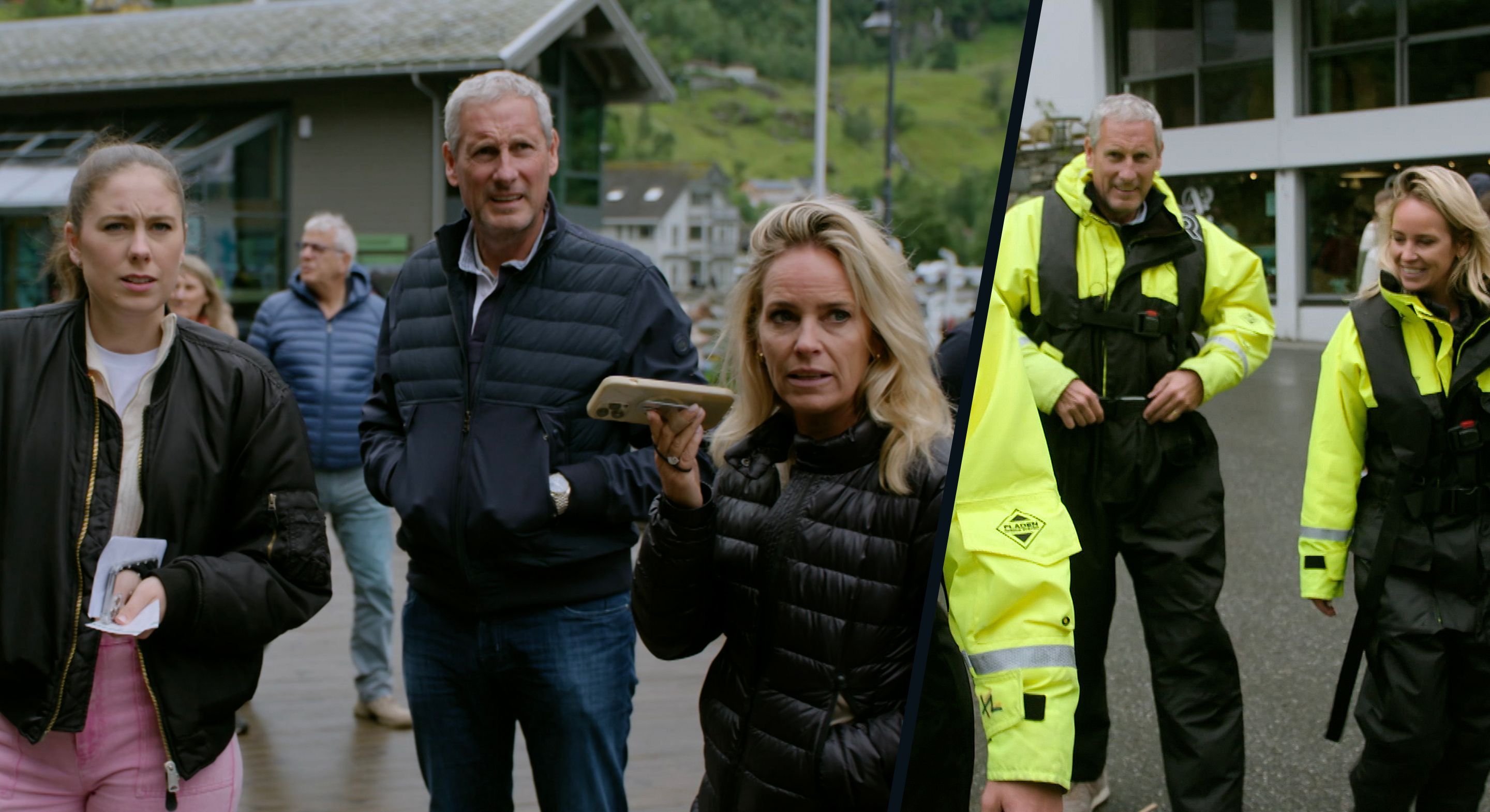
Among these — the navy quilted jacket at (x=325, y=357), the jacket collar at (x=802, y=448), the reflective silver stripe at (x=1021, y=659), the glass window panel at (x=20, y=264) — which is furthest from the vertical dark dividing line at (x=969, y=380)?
the glass window panel at (x=20, y=264)

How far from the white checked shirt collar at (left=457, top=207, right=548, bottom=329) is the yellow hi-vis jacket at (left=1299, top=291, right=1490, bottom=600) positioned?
1.33m

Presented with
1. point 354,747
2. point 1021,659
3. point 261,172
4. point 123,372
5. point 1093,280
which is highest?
point 261,172

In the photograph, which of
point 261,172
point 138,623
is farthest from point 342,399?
point 261,172

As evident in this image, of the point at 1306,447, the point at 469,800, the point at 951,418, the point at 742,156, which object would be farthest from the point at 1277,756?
the point at 742,156

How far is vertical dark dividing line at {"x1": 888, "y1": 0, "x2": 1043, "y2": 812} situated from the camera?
125 cm

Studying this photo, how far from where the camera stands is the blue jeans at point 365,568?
468 cm

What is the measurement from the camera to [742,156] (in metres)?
74.8

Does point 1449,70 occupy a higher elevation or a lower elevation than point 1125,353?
higher

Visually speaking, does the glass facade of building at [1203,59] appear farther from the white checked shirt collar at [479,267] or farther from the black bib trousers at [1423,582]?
the white checked shirt collar at [479,267]

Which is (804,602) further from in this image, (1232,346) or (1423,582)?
(1423,582)

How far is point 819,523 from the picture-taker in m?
1.58

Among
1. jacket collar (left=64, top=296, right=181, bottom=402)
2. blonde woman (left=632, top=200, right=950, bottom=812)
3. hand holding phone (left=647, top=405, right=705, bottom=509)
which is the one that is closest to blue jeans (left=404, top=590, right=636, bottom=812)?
jacket collar (left=64, top=296, right=181, bottom=402)

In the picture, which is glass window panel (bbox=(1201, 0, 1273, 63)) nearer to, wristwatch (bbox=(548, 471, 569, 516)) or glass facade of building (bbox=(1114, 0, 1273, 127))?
glass facade of building (bbox=(1114, 0, 1273, 127))

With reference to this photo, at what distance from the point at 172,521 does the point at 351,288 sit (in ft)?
9.67
